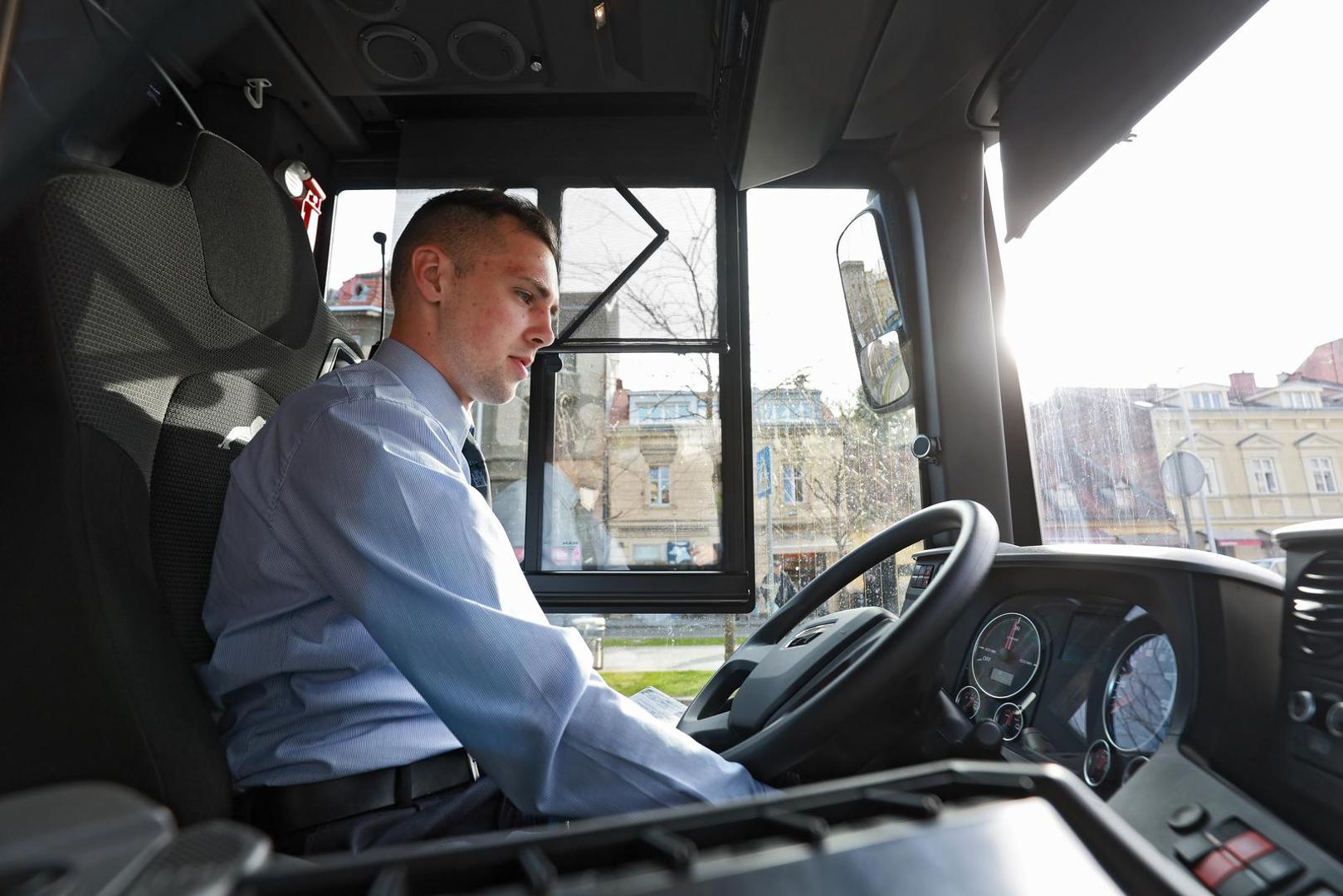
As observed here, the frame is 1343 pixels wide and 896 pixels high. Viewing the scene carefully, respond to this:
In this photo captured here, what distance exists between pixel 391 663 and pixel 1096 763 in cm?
84

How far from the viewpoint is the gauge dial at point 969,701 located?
105 cm

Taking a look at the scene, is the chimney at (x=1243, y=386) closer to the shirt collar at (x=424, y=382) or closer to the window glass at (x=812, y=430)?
the window glass at (x=812, y=430)

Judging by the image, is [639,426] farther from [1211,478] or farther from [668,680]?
[1211,478]

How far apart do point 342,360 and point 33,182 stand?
2.15 ft

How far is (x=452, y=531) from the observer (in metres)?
0.85

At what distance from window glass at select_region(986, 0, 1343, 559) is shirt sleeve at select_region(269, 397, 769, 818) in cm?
81

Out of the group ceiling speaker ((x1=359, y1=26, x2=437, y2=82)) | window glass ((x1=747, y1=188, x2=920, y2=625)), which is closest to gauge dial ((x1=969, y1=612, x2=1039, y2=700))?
window glass ((x1=747, y1=188, x2=920, y2=625))

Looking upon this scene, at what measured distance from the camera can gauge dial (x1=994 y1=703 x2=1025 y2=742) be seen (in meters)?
0.95

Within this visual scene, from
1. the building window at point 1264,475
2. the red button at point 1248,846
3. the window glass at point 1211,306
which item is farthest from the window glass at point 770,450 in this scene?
the red button at point 1248,846

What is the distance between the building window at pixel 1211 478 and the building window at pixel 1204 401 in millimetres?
83

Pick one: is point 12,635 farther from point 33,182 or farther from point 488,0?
point 488,0

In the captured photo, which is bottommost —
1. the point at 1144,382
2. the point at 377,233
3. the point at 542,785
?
the point at 542,785

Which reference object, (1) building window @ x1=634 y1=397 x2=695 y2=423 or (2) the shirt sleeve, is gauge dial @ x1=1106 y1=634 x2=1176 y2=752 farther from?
(1) building window @ x1=634 y1=397 x2=695 y2=423

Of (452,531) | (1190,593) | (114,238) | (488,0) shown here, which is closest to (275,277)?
(114,238)
